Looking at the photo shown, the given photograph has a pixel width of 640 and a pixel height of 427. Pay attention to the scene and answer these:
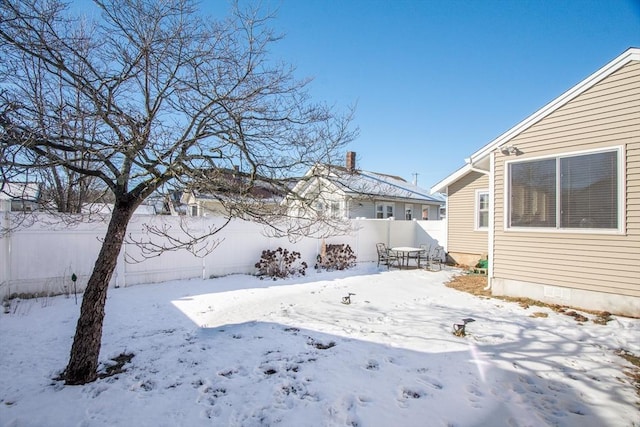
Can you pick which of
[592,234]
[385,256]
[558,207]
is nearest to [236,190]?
[558,207]

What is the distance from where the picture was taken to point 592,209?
6.10 metres

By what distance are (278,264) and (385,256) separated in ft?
16.6

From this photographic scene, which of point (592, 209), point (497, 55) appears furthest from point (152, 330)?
point (497, 55)

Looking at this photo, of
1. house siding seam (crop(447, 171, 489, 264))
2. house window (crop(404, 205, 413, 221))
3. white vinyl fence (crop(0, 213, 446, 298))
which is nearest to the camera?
→ white vinyl fence (crop(0, 213, 446, 298))

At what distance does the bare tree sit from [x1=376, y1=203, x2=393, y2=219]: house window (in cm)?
1327

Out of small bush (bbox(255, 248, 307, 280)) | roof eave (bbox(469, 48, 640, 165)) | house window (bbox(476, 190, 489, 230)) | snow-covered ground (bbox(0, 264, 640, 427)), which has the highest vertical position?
roof eave (bbox(469, 48, 640, 165))

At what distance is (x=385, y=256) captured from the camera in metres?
13.0

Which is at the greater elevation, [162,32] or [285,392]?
[162,32]

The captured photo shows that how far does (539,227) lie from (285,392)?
247 inches

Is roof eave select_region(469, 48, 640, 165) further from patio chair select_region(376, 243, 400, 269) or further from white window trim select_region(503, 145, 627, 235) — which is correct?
patio chair select_region(376, 243, 400, 269)

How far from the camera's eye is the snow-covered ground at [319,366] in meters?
2.89

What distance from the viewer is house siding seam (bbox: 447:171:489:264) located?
12.2 metres

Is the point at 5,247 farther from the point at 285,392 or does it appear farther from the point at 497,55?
the point at 497,55

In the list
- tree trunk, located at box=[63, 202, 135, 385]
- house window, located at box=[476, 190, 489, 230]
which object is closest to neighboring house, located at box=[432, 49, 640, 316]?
house window, located at box=[476, 190, 489, 230]
